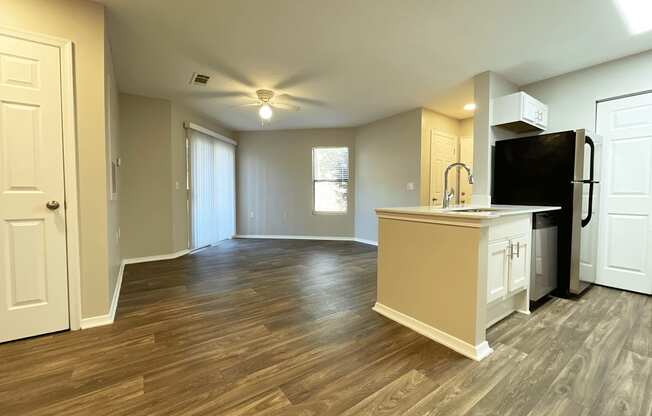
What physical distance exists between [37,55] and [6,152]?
677 millimetres

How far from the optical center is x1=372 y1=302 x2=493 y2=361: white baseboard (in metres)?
1.75

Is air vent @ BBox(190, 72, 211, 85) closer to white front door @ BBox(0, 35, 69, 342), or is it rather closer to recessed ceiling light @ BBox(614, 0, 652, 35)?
white front door @ BBox(0, 35, 69, 342)

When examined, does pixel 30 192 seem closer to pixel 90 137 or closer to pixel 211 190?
pixel 90 137

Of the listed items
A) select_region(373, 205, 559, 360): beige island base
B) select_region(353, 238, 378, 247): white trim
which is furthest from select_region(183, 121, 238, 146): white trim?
select_region(373, 205, 559, 360): beige island base

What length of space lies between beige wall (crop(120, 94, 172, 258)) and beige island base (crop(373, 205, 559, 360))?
3.38 meters

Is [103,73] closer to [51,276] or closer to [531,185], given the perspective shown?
[51,276]

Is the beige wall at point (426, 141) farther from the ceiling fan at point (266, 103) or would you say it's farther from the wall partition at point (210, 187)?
the wall partition at point (210, 187)

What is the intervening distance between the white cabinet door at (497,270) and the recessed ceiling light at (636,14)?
2.00 m

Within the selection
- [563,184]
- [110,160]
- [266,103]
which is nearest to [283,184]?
[266,103]

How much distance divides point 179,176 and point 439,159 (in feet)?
14.1

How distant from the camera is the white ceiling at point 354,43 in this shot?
2145 millimetres

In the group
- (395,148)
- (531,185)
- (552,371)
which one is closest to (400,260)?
(552,371)

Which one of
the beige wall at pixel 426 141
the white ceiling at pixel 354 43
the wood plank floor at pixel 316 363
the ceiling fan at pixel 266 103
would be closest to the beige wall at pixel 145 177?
the white ceiling at pixel 354 43

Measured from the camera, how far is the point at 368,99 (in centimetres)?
418
